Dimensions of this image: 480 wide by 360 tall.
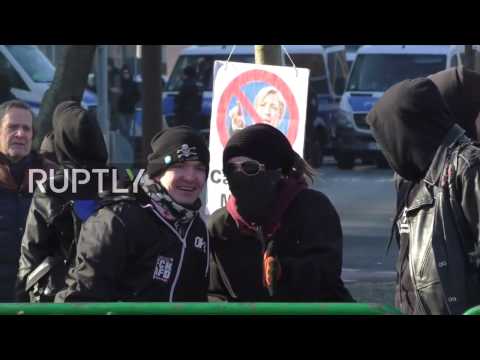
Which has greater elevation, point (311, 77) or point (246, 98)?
point (246, 98)

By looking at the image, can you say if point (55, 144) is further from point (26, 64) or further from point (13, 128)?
point (26, 64)

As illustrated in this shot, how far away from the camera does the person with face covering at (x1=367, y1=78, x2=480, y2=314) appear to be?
396 centimetres

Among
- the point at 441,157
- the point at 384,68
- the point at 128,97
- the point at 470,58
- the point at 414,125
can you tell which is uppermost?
the point at 470,58

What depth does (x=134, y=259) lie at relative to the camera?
411 cm

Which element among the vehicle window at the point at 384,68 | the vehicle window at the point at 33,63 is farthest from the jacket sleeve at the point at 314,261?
the vehicle window at the point at 384,68

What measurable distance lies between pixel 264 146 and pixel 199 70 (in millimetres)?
18050

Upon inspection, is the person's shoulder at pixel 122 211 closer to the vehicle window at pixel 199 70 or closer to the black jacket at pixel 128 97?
the black jacket at pixel 128 97

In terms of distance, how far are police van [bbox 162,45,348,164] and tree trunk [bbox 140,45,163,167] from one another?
22.1 ft

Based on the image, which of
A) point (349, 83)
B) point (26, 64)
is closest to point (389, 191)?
point (349, 83)

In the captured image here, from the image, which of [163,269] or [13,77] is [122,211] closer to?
[163,269]

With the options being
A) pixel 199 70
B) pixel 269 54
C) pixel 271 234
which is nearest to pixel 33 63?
pixel 199 70

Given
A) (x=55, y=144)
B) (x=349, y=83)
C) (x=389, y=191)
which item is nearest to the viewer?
(x=55, y=144)
